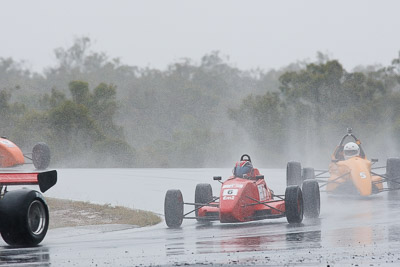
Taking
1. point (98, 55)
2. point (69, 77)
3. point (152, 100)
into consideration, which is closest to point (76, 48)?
point (98, 55)

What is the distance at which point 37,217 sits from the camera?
11.5m

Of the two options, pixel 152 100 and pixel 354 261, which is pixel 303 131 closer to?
pixel 152 100

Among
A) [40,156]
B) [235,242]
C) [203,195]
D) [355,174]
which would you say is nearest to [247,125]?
[40,156]

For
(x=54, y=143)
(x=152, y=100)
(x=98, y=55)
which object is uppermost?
(x=98, y=55)

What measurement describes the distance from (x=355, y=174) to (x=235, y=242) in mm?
9813

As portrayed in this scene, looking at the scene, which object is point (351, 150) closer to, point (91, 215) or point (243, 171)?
point (243, 171)

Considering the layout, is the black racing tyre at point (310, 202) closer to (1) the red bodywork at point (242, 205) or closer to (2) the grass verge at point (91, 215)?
(1) the red bodywork at point (242, 205)

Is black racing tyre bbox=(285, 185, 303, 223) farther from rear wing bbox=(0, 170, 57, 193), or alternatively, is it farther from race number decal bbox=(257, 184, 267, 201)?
rear wing bbox=(0, 170, 57, 193)

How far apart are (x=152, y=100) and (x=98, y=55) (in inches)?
1185

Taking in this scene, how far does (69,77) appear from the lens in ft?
279

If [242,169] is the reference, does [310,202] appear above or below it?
below

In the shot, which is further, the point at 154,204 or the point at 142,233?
the point at 154,204

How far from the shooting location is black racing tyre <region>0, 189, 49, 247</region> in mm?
10844

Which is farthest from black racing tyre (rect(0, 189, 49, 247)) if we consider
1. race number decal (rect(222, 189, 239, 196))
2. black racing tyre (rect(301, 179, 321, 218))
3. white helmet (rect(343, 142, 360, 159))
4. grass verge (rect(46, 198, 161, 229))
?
white helmet (rect(343, 142, 360, 159))
